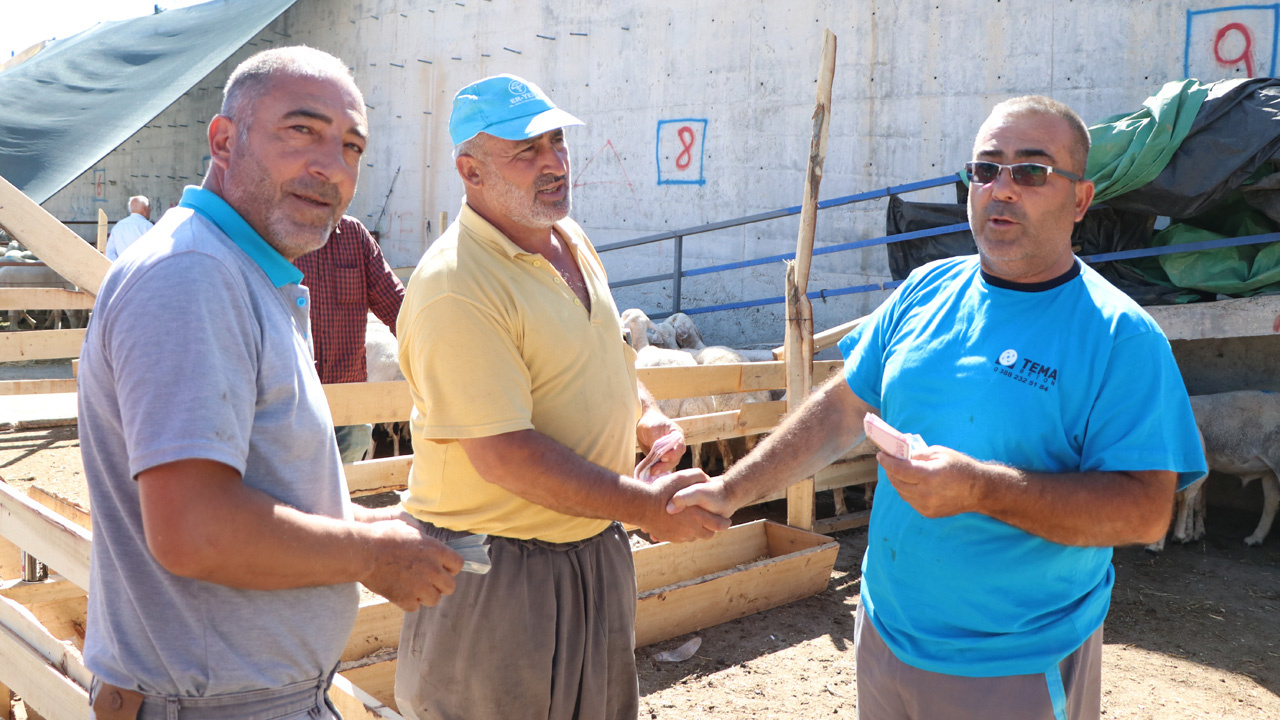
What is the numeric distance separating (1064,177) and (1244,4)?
7.15 m

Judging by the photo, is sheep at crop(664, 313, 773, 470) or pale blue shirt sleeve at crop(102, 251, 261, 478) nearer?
pale blue shirt sleeve at crop(102, 251, 261, 478)

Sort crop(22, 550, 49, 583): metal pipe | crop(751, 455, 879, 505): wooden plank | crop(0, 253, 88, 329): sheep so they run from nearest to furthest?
crop(22, 550, 49, 583): metal pipe, crop(751, 455, 879, 505): wooden plank, crop(0, 253, 88, 329): sheep

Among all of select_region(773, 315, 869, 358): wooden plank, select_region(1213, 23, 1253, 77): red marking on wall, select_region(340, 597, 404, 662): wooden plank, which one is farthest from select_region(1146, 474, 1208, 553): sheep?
select_region(340, 597, 404, 662): wooden plank

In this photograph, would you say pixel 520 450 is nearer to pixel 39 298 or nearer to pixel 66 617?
pixel 66 617

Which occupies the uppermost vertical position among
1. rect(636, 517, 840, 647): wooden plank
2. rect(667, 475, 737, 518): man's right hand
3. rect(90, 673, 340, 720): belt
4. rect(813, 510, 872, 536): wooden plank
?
rect(667, 475, 737, 518): man's right hand

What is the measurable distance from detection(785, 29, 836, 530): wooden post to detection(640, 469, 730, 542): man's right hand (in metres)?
3.07

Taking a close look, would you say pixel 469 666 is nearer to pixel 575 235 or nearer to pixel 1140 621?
pixel 575 235

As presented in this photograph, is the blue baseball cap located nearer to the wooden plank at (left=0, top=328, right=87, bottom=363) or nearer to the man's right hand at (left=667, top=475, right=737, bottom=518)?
the man's right hand at (left=667, top=475, right=737, bottom=518)

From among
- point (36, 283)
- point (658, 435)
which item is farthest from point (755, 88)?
point (36, 283)

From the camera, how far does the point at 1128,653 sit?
4.93m

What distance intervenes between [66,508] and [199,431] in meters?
3.49

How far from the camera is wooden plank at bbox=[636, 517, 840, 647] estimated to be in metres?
4.66

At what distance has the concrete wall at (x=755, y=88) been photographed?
8.38 m

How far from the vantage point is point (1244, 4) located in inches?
298
